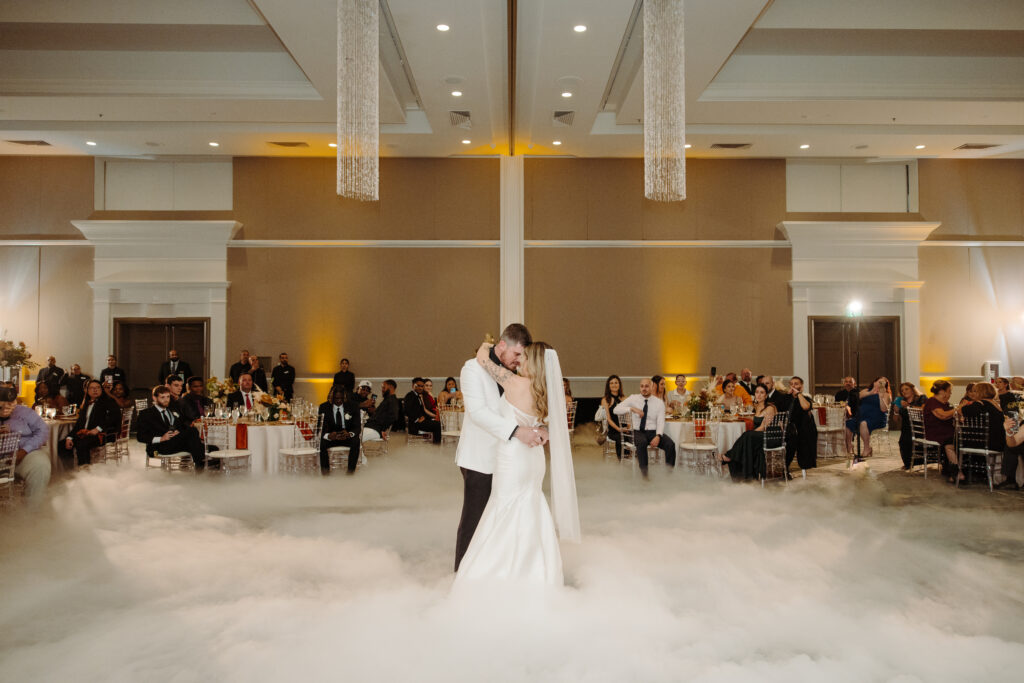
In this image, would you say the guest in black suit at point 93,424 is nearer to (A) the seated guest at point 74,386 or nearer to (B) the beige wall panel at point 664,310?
(A) the seated guest at point 74,386

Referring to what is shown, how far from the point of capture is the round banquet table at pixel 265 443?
8.31 meters

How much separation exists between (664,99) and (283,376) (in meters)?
9.07

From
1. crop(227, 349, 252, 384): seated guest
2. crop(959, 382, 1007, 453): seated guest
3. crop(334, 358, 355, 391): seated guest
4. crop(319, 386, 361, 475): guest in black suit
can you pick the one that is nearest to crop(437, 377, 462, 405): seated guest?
crop(334, 358, 355, 391): seated guest

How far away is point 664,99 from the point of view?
284 inches

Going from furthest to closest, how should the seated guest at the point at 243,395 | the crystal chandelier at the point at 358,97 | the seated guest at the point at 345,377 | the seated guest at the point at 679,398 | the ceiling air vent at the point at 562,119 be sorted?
the seated guest at the point at 345,377 < the ceiling air vent at the point at 562,119 < the seated guest at the point at 679,398 < the seated guest at the point at 243,395 < the crystal chandelier at the point at 358,97

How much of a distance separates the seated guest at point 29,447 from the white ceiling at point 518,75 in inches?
189

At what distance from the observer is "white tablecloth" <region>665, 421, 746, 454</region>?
348 inches

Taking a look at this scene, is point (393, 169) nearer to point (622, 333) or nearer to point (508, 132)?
point (508, 132)

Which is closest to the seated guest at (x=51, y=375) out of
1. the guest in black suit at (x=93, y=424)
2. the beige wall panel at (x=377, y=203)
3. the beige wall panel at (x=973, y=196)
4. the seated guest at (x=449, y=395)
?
the beige wall panel at (x=377, y=203)

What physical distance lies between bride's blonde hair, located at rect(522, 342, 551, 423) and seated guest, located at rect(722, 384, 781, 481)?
15.1ft

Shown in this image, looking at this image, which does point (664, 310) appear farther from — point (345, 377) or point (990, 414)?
point (990, 414)

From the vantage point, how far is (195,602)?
14.5ft

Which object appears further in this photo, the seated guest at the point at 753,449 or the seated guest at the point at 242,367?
the seated guest at the point at 242,367

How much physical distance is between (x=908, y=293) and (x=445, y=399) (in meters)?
9.49
